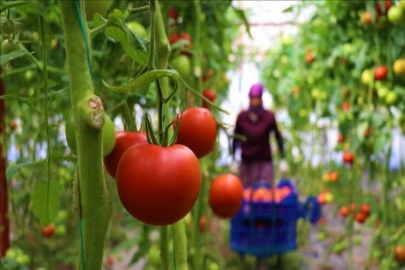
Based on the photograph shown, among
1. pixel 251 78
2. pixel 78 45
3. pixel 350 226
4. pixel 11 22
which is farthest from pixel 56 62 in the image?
pixel 251 78

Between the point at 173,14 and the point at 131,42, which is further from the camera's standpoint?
the point at 173,14

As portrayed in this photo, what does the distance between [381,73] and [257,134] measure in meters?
0.88

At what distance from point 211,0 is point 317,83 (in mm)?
1674

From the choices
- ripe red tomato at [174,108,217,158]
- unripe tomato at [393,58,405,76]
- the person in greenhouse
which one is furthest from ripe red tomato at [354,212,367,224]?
ripe red tomato at [174,108,217,158]

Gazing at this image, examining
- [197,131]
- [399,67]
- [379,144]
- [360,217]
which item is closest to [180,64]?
[197,131]

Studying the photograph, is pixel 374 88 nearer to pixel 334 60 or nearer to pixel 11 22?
pixel 334 60

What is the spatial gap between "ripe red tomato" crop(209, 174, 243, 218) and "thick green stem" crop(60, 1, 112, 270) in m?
0.74

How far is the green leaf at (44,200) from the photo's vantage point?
23.3 inches

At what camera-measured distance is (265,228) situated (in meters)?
2.71

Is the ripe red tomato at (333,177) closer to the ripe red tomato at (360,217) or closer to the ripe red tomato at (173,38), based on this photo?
the ripe red tomato at (360,217)

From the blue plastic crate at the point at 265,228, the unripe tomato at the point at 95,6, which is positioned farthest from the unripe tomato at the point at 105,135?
the blue plastic crate at the point at 265,228

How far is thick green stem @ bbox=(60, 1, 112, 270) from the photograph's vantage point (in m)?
0.38

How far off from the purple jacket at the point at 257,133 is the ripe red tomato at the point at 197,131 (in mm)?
2056

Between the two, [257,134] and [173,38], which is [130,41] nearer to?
[173,38]
